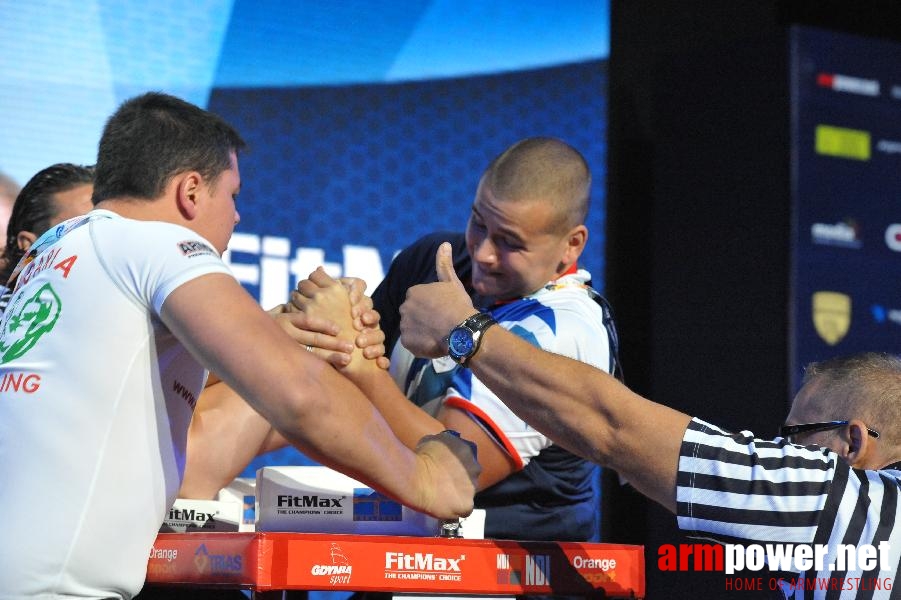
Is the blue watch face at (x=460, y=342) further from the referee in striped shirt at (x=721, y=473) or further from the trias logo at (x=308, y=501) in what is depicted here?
the trias logo at (x=308, y=501)

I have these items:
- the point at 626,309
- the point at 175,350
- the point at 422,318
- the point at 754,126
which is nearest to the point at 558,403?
the point at 422,318

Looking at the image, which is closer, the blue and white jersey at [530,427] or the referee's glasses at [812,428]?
the referee's glasses at [812,428]

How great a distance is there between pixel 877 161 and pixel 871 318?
63 cm

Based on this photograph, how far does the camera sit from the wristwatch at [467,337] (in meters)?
1.74

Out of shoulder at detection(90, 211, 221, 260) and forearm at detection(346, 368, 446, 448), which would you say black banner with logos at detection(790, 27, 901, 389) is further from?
shoulder at detection(90, 211, 221, 260)

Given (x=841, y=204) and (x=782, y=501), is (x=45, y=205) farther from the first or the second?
(x=841, y=204)

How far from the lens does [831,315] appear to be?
420 cm

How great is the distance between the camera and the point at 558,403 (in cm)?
166

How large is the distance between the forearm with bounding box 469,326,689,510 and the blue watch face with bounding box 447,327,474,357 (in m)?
0.02

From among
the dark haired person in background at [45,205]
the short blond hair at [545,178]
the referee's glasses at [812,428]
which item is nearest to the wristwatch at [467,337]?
the referee's glasses at [812,428]

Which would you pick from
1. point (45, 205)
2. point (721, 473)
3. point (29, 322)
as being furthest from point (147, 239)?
point (45, 205)

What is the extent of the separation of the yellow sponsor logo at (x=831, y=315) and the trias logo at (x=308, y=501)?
2914 mm

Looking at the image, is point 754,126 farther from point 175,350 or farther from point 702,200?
point 175,350

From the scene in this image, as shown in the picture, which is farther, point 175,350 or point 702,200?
point 702,200
